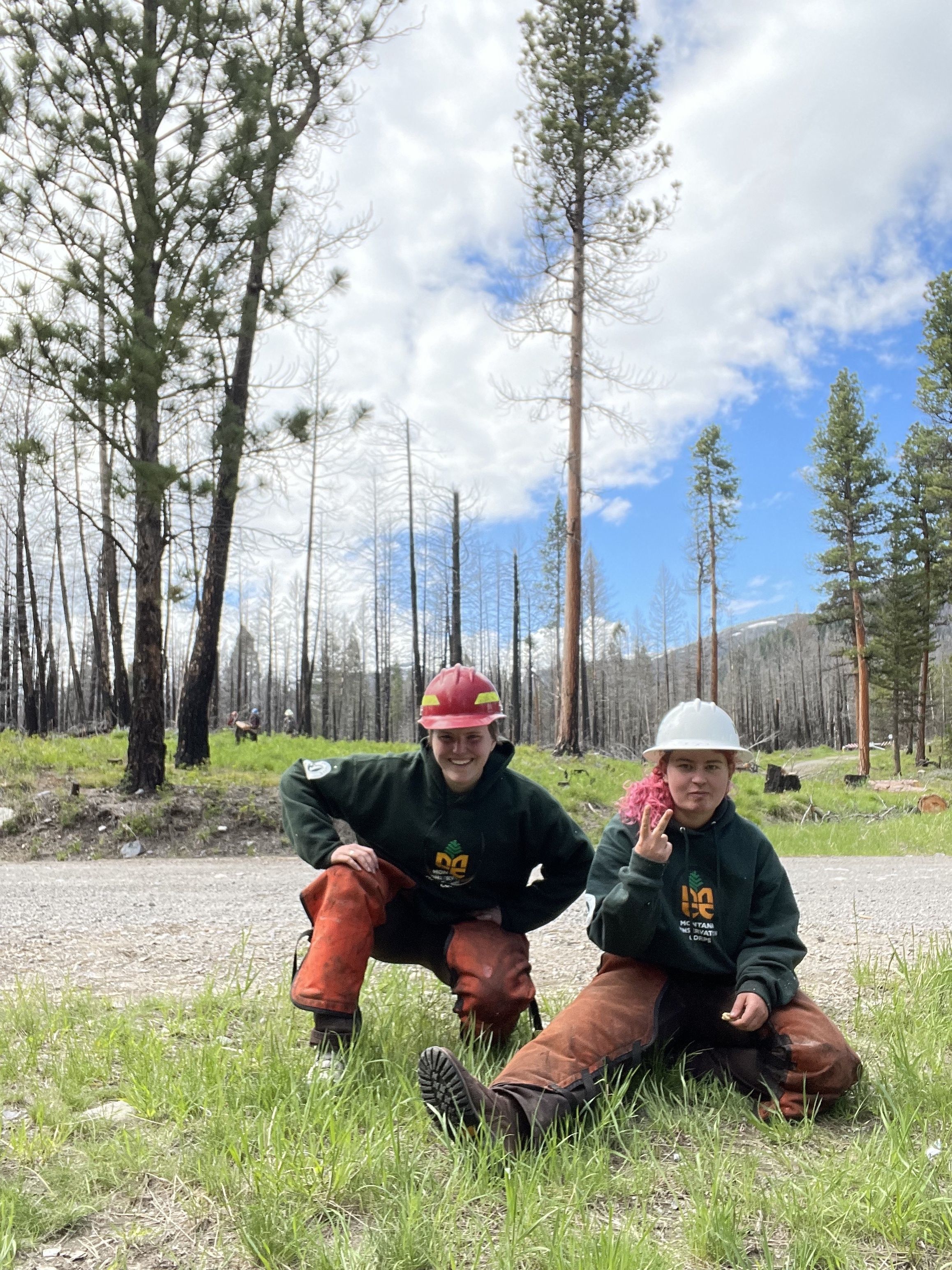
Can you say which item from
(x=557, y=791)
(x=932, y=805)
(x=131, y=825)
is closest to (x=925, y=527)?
(x=932, y=805)

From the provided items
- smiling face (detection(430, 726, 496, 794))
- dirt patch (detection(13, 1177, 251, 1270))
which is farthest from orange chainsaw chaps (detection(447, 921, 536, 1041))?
dirt patch (detection(13, 1177, 251, 1270))

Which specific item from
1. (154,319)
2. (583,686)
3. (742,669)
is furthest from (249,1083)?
(742,669)

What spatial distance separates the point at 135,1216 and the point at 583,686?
3578 centimetres

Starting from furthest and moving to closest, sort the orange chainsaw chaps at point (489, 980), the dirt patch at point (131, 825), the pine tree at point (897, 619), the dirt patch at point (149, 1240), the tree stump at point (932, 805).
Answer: the pine tree at point (897, 619)
the tree stump at point (932, 805)
the dirt patch at point (131, 825)
the orange chainsaw chaps at point (489, 980)
the dirt patch at point (149, 1240)

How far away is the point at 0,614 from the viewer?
30.5 meters

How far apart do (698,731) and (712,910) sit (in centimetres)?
56

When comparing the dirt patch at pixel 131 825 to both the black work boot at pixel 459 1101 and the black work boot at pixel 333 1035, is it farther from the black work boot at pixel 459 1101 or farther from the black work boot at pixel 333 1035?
the black work boot at pixel 459 1101

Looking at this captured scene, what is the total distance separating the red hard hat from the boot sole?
108cm

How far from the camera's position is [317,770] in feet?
10.1

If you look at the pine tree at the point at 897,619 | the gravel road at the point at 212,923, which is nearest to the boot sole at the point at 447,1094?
the gravel road at the point at 212,923

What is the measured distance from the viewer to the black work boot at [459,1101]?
6.61 feet

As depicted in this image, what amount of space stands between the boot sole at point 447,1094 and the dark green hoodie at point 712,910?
650 millimetres

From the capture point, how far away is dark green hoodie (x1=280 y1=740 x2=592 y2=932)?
297 cm

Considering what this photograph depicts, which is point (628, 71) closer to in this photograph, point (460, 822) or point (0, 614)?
point (460, 822)
